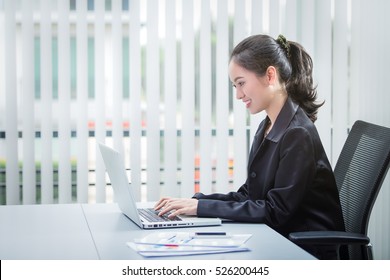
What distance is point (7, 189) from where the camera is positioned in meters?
3.76

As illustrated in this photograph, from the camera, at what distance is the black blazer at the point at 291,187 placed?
232cm

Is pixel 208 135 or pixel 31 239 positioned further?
pixel 208 135

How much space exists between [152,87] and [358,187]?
168 centimetres

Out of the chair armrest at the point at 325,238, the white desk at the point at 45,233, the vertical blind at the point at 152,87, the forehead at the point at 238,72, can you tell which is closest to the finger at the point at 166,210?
the white desk at the point at 45,233

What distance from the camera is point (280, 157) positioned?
95.3 inches

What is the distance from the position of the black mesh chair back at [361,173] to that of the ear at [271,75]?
0.39 m

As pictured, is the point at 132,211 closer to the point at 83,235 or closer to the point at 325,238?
the point at 83,235

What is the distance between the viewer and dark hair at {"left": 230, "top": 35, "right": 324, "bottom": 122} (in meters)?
2.57

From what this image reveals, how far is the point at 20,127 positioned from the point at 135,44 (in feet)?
2.63

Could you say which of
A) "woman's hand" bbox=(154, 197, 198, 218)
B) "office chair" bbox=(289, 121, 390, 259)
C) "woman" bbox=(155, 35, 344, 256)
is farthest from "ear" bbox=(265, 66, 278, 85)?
"woman's hand" bbox=(154, 197, 198, 218)

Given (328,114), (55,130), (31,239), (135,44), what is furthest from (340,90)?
(31,239)

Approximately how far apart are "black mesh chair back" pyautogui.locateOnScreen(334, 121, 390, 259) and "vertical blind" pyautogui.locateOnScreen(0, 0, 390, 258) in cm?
134

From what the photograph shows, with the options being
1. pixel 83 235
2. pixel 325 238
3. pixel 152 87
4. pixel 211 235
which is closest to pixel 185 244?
pixel 211 235
